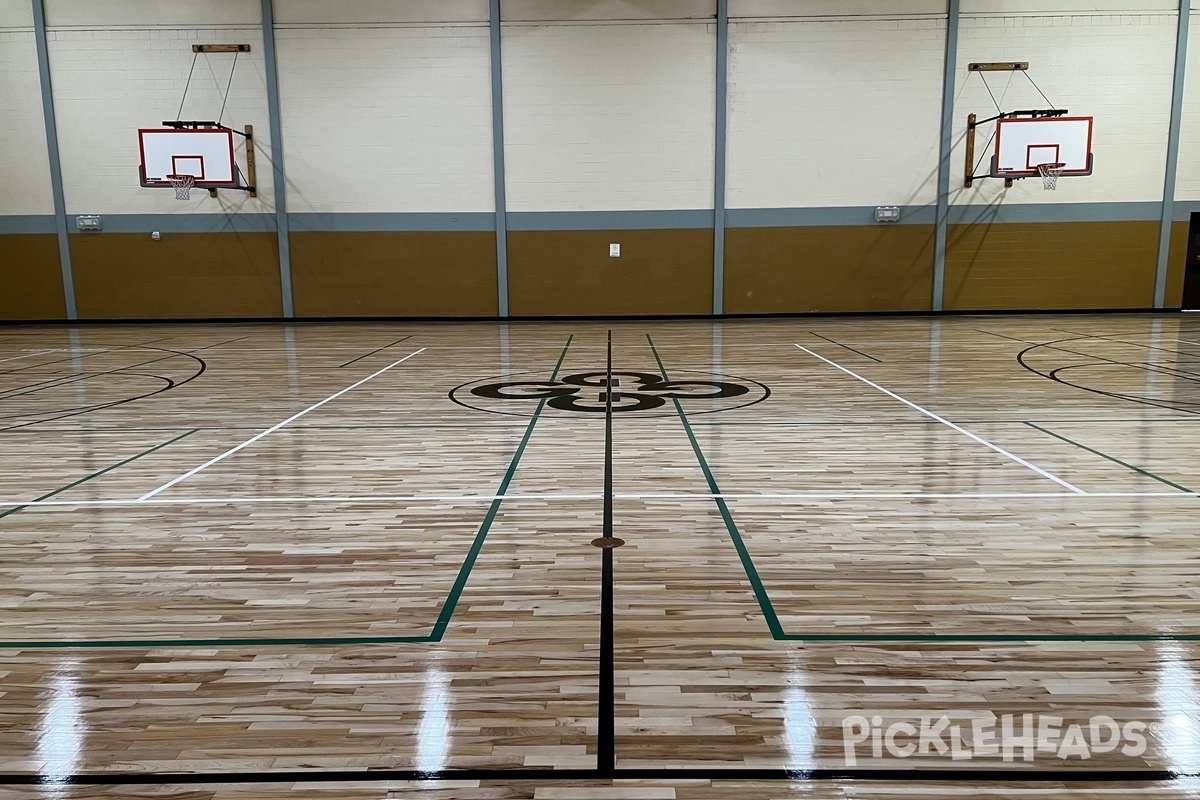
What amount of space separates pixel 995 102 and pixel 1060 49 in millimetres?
1206

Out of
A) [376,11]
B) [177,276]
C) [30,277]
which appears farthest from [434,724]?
[30,277]

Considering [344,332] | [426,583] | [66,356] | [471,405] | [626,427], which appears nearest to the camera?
[426,583]

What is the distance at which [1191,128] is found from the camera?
1257 cm

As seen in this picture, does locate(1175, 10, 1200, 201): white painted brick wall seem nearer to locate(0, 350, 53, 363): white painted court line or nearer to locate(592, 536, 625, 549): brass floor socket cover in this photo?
locate(592, 536, 625, 549): brass floor socket cover

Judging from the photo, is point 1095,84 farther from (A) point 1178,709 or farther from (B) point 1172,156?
(A) point 1178,709

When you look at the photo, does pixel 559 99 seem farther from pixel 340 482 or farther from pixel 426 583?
pixel 426 583

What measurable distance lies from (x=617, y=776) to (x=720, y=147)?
1195cm

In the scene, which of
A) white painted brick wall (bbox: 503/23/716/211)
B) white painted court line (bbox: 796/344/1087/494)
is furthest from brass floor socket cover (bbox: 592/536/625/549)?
white painted brick wall (bbox: 503/23/716/211)

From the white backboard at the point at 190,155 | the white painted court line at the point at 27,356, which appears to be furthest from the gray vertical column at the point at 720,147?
the white painted court line at the point at 27,356

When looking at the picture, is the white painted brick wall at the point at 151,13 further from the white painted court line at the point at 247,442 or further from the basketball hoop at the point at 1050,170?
→ the basketball hoop at the point at 1050,170

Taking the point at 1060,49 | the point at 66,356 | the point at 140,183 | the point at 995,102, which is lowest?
the point at 66,356

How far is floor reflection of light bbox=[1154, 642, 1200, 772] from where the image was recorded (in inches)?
73.9

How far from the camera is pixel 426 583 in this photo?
115 inches

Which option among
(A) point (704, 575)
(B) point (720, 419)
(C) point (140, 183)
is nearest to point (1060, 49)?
(B) point (720, 419)
